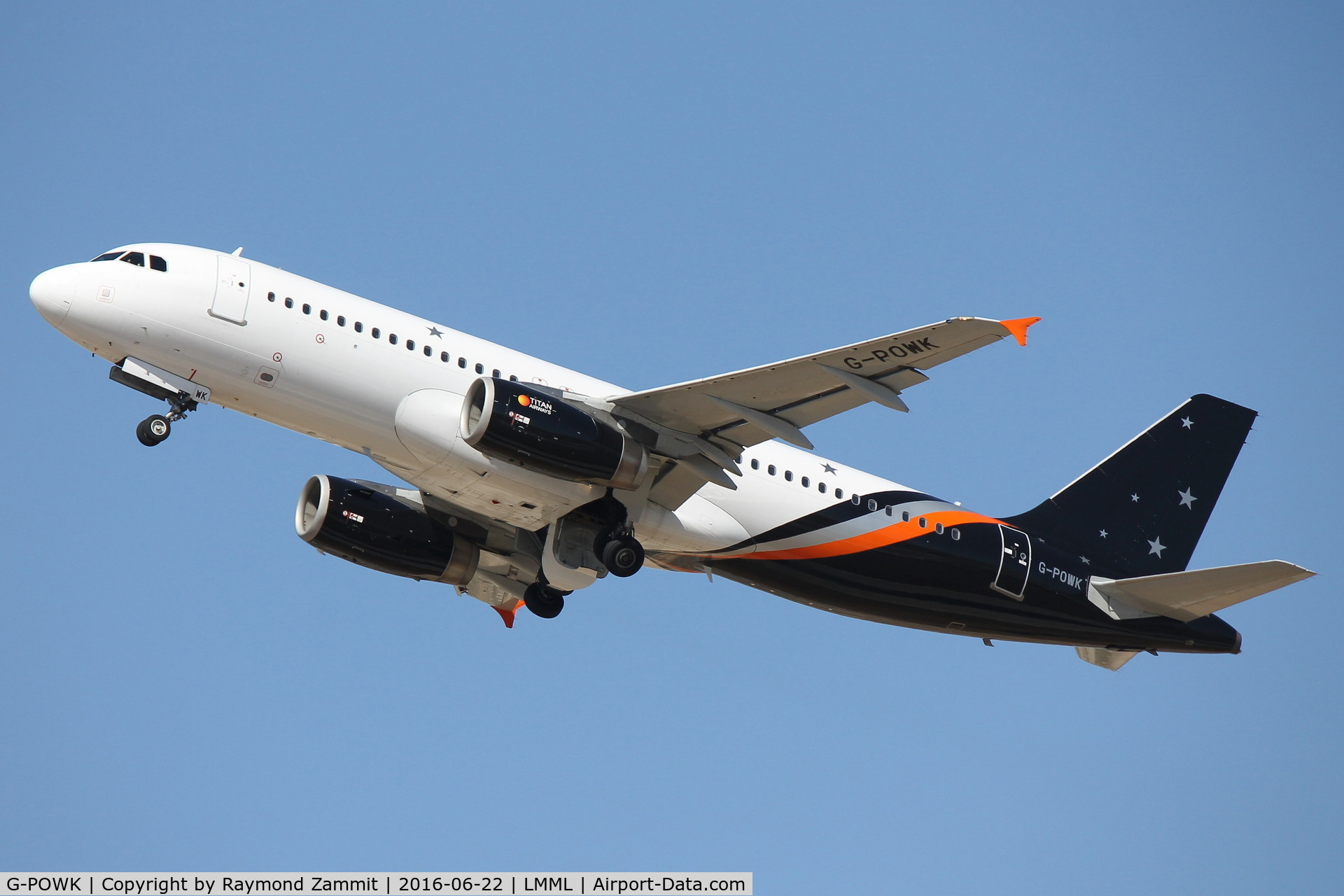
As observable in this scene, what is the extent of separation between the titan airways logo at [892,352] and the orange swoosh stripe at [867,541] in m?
5.90

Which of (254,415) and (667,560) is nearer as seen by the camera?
(254,415)

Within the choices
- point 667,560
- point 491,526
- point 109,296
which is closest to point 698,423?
point 667,560

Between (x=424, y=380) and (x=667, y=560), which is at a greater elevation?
(x=424, y=380)

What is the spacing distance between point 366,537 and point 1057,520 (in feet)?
52.2

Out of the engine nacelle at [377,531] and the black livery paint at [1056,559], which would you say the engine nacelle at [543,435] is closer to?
the black livery paint at [1056,559]

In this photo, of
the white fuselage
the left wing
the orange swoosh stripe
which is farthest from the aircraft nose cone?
the orange swoosh stripe

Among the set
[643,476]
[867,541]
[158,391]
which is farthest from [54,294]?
[867,541]

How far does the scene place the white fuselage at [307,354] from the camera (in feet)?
82.3

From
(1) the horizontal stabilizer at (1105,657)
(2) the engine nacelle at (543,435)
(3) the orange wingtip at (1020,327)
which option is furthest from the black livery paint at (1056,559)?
(3) the orange wingtip at (1020,327)

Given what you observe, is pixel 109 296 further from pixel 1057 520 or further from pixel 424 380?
pixel 1057 520

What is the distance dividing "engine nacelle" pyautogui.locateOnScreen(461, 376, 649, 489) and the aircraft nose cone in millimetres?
7527

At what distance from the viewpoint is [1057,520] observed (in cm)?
3156

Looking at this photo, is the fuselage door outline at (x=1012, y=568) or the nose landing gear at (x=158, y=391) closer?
the nose landing gear at (x=158, y=391)

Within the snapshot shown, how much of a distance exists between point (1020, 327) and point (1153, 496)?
1360 centimetres
